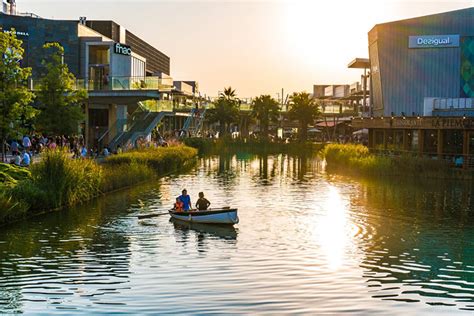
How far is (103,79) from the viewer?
177 ft

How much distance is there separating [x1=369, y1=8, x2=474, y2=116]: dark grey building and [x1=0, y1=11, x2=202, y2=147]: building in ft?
75.8

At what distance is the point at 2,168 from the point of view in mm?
31250

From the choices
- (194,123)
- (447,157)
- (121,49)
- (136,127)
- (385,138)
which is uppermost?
(121,49)

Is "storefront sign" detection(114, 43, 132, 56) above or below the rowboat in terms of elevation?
above

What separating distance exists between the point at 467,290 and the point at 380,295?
2395 millimetres

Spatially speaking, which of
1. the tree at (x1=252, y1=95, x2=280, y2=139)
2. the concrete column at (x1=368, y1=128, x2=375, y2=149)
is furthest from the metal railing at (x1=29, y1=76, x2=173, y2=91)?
the tree at (x1=252, y1=95, x2=280, y2=139)

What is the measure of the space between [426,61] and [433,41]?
6.97 feet

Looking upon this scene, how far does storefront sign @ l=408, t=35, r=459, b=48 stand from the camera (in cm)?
6964

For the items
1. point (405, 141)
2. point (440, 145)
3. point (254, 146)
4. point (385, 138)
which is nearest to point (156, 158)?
point (440, 145)

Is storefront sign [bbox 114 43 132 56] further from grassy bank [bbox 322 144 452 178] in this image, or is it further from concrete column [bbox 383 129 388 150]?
concrete column [bbox 383 129 388 150]

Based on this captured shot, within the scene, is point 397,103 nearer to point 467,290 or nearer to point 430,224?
point 430,224

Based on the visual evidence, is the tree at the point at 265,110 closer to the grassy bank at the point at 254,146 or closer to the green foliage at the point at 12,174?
the grassy bank at the point at 254,146

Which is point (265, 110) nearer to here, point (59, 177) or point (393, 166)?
point (393, 166)

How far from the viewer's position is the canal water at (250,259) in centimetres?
1612
